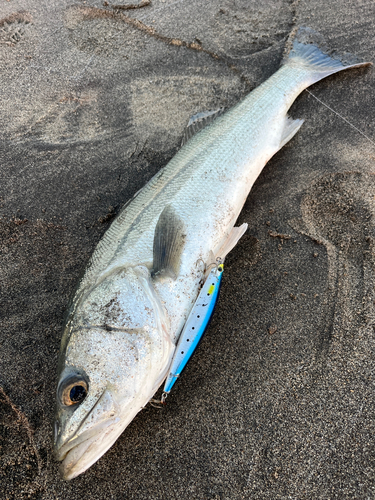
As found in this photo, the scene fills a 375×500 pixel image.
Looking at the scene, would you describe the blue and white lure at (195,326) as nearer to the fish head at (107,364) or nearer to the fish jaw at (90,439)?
the fish head at (107,364)

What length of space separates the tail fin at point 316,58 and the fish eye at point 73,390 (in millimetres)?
4132

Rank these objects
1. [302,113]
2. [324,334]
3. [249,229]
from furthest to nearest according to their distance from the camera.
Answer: [302,113]
[249,229]
[324,334]

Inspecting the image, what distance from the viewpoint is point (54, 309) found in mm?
2873

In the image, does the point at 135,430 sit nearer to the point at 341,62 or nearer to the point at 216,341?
the point at 216,341

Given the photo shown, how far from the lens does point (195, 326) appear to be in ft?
7.89

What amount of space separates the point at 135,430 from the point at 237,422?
760 mm

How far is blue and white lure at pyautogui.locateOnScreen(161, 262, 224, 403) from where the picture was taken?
2307mm

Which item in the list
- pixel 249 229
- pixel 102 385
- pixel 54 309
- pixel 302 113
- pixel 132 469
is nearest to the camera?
pixel 102 385

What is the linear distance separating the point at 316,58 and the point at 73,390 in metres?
4.71

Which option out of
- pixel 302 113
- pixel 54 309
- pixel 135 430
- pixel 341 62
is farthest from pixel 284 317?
pixel 341 62

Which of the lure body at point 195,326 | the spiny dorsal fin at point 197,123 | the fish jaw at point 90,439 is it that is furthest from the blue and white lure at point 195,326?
the spiny dorsal fin at point 197,123

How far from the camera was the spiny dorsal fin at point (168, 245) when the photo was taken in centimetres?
252

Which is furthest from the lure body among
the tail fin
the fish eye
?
the tail fin

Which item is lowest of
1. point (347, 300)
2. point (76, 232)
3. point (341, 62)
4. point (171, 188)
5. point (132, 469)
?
point (132, 469)
